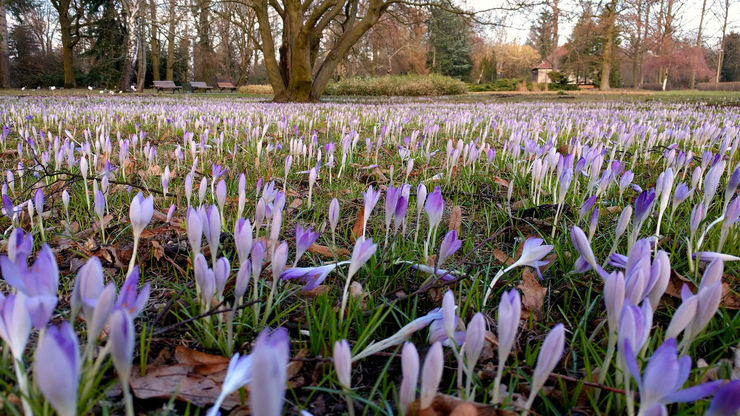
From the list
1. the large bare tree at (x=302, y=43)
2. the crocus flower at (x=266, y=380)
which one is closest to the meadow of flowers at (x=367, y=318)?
the crocus flower at (x=266, y=380)

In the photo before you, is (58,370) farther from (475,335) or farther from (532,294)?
(532,294)

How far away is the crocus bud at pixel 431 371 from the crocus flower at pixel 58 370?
1.48 feet

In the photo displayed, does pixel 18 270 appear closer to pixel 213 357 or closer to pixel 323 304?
pixel 213 357

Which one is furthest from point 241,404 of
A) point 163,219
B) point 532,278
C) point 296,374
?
point 163,219

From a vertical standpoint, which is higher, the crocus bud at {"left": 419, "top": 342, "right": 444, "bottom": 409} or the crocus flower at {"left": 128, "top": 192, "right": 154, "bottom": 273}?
the crocus flower at {"left": 128, "top": 192, "right": 154, "bottom": 273}

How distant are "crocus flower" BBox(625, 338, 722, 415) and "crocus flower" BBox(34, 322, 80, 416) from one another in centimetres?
70

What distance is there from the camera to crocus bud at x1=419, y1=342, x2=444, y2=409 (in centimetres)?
70

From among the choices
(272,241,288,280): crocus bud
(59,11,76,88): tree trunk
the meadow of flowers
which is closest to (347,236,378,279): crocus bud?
the meadow of flowers

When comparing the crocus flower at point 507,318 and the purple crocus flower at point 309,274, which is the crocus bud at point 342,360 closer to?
the crocus flower at point 507,318

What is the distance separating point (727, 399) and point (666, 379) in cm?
7

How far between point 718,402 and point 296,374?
74cm

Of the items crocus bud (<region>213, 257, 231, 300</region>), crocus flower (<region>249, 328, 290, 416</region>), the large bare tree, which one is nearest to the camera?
crocus flower (<region>249, 328, 290, 416</region>)

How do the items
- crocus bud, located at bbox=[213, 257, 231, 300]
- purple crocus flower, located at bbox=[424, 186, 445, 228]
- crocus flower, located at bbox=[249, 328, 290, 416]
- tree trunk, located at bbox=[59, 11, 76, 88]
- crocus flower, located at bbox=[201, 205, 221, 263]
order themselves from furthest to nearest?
tree trunk, located at bbox=[59, 11, 76, 88] → purple crocus flower, located at bbox=[424, 186, 445, 228] → crocus flower, located at bbox=[201, 205, 221, 263] → crocus bud, located at bbox=[213, 257, 231, 300] → crocus flower, located at bbox=[249, 328, 290, 416]

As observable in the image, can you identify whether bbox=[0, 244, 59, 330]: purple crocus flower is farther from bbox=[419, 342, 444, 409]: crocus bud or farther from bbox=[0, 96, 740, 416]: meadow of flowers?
bbox=[419, 342, 444, 409]: crocus bud
